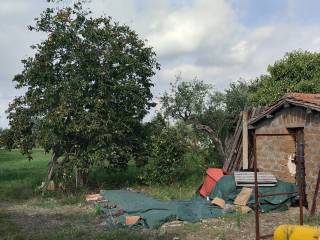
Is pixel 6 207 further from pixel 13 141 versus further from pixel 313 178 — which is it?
pixel 313 178

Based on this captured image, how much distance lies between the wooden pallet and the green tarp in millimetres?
134

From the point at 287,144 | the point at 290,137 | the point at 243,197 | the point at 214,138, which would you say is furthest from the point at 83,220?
the point at 214,138

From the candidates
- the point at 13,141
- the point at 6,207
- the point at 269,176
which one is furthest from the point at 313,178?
the point at 13,141

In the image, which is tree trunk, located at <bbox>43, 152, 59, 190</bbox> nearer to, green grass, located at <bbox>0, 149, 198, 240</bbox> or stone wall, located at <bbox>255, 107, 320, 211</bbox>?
green grass, located at <bbox>0, 149, 198, 240</bbox>

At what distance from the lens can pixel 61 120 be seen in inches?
628

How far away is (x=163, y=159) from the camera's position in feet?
57.9

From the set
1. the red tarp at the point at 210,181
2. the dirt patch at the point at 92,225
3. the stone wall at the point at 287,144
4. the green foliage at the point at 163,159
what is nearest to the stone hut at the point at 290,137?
the stone wall at the point at 287,144

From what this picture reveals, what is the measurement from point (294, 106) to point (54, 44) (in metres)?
8.59

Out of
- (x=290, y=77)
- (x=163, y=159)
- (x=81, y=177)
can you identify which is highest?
(x=290, y=77)

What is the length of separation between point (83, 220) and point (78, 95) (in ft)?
17.1

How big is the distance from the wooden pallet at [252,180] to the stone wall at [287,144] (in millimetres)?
498

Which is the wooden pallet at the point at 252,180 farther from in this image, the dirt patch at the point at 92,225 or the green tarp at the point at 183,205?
the dirt patch at the point at 92,225

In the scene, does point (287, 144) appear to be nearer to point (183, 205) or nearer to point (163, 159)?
point (183, 205)

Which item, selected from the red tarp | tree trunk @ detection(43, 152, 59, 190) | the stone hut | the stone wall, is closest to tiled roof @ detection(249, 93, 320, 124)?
the stone hut
